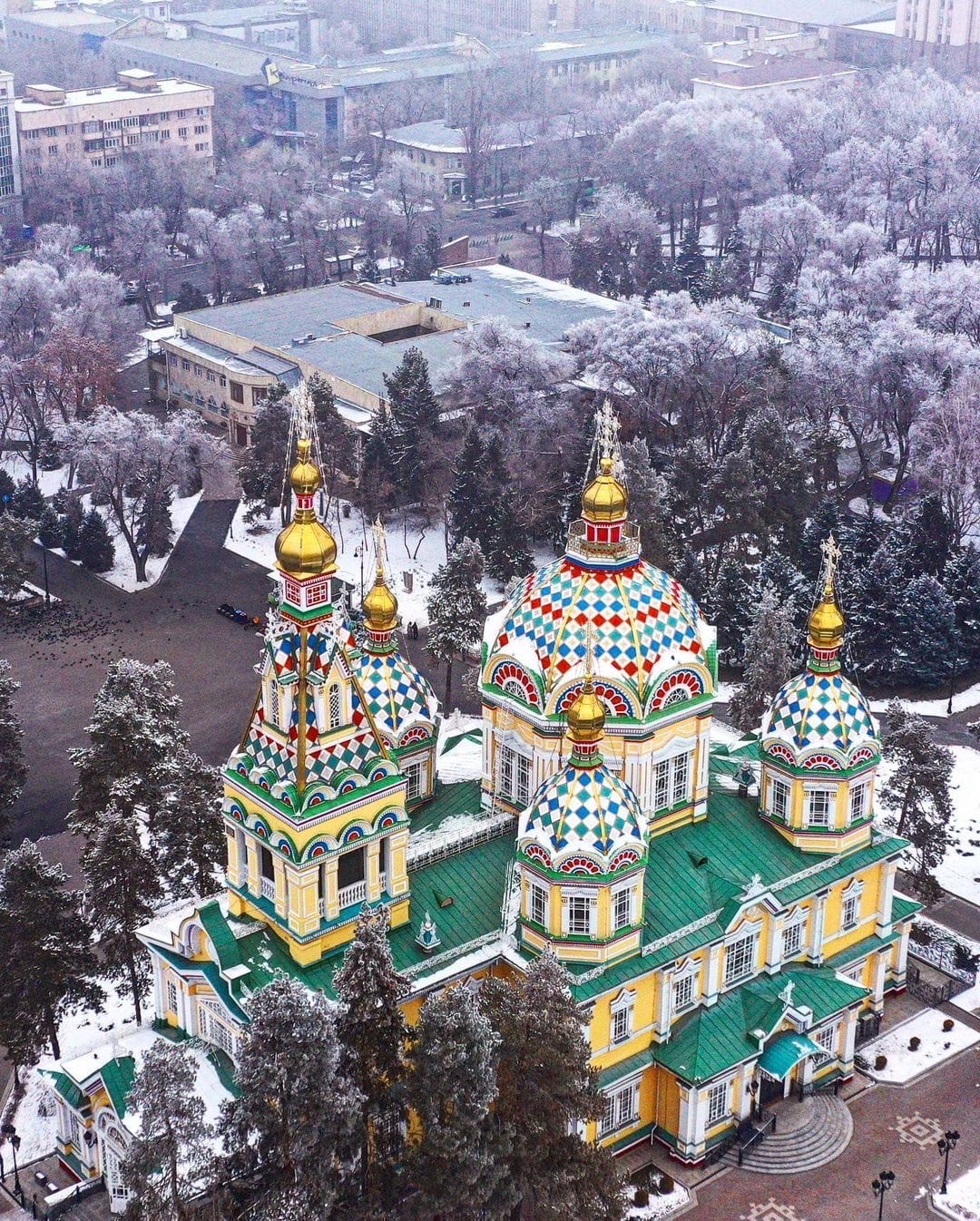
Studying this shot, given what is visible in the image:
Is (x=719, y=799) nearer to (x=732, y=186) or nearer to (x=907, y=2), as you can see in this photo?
(x=732, y=186)

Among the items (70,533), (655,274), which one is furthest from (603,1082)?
(655,274)

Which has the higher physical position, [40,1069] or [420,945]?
[420,945]

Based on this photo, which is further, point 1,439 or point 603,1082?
point 1,439

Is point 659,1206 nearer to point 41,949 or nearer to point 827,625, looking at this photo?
point 827,625

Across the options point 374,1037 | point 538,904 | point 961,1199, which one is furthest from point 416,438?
point 374,1037

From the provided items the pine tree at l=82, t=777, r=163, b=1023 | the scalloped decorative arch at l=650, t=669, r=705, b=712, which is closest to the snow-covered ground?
the pine tree at l=82, t=777, r=163, b=1023
